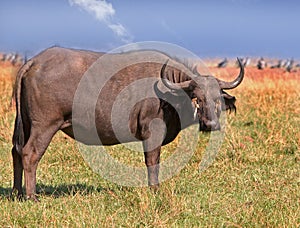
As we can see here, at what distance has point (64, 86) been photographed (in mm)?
5684

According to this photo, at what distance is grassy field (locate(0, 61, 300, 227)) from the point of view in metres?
4.82

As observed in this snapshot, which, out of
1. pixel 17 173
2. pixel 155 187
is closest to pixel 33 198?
pixel 17 173

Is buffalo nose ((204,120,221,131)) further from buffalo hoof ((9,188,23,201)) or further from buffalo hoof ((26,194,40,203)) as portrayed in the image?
buffalo hoof ((9,188,23,201))

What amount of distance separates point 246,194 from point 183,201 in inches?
39.2

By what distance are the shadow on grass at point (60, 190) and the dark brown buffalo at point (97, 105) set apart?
0.83 ft

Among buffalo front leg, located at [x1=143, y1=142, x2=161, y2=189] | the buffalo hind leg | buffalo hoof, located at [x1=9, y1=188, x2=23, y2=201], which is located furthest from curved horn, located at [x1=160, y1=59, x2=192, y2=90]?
buffalo hoof, located at [x1=9, y1=188, x2=23, y2=201]

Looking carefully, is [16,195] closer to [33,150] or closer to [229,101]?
[33,150]

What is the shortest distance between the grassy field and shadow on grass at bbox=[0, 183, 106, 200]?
1 centimetres

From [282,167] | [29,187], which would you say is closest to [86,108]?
[29,187]

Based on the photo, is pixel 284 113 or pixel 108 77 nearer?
pixel 108 77

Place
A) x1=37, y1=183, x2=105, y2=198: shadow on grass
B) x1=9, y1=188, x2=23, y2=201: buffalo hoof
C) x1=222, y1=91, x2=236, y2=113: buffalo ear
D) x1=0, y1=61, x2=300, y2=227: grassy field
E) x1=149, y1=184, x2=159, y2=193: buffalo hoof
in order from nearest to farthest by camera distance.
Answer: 1. x1=0, y1=61, x2=300, y2=227: grassy field
2. x1=9, y1=188, x2=23, y2=201: buffalo hoof
3. x1=149, y1=184, x2=159, y2=193: buffalo hoof
4. x1=37, y1=183, x2=105, y2=198: shadow on grass
5. x1=222, y1=91, x2=236, y2=113: buffalo ear

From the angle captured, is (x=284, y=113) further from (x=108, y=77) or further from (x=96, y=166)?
(x=108, y=77)

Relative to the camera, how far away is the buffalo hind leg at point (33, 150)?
571 centimetres

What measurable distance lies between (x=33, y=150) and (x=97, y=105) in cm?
75
